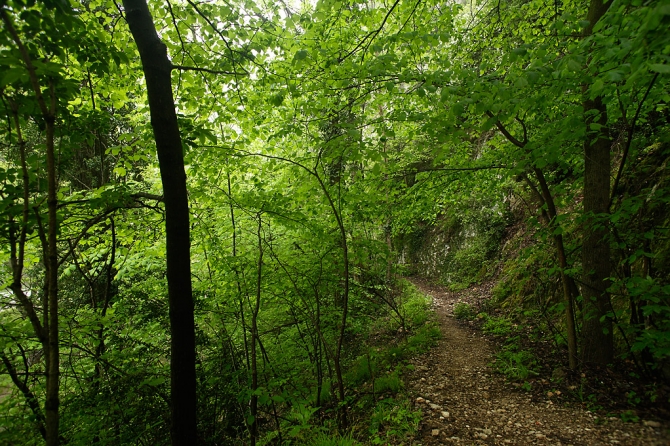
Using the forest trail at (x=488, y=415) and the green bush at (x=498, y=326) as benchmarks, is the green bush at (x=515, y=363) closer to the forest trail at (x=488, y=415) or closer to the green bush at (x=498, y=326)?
the forest trail at (x=488, y=415)

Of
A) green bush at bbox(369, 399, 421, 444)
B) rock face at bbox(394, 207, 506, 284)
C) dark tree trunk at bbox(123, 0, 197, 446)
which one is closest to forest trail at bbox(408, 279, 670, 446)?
green bush at bbox(369, 399, 421, 444)

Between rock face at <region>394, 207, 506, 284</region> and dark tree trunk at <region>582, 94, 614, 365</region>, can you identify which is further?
rock face at <region>394, 207, 506, 284</region>

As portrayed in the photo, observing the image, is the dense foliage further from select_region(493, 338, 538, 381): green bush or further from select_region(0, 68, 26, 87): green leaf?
select_region(493, 338, 538, 381): green bush

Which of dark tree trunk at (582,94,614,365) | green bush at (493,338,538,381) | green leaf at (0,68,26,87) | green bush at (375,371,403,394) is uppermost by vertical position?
green leaf at (0,68,26,87)

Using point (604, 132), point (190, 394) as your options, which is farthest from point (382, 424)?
point (604, 132)

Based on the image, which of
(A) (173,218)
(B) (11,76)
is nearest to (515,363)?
(A) (173,218)

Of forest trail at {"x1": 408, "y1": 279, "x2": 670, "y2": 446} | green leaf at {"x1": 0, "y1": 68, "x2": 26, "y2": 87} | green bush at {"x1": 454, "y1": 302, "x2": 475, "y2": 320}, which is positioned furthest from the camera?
green bush at {"x1": 454, "y1": 302, "x2": 475, "y2": 320}

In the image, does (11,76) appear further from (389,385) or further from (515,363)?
(515,363)

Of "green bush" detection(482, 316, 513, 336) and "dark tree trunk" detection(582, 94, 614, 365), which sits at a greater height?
"dark tree trunk" detection(582, 94, 614, 365)

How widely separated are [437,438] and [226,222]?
4.21 metres

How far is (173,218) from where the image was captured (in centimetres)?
244

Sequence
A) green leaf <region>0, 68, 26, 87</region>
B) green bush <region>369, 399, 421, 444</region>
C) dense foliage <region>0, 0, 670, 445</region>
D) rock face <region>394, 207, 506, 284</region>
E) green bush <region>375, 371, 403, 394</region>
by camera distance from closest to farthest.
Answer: green leaf <region>0, 68, 26, 87</region> → dense foliage <region>0, 0, 670, 445</region> → green bush <region>369, 399, 421, 444</region> → green bush <region>375, 371, 403, 394</region> → rock face <region>394, 207, 506, 284</region>

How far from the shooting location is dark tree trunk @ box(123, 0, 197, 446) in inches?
93.7

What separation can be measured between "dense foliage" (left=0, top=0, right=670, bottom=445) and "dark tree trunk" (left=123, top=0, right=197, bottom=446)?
5cm
